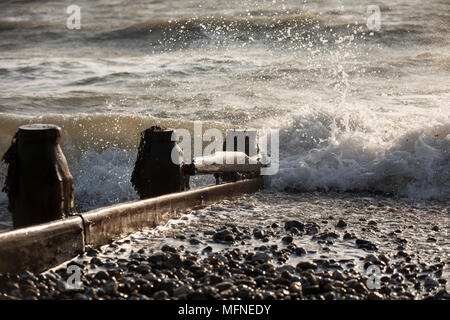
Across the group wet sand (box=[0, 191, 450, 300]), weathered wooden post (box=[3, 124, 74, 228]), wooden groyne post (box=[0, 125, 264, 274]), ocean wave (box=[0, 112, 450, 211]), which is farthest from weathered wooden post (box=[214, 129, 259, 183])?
weathered wooden post (box=[3, 124, 74, 228])

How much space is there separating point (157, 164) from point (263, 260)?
5.46 feet

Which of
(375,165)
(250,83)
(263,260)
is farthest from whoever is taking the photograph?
(250,83)

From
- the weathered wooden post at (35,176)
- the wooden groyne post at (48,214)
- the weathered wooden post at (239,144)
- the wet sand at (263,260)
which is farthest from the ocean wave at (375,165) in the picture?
the weathered wooden post at (35,176)

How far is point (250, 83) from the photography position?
53.6 feet

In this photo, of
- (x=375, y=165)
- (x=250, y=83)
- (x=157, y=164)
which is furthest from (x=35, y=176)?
(x=250, y=83)

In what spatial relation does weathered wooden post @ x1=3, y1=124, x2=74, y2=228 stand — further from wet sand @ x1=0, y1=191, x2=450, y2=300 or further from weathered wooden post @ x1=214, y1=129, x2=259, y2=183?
weathered wooden post @ x1=214, y1=129, x2=259, y2=183

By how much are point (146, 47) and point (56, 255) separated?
19.1 metres

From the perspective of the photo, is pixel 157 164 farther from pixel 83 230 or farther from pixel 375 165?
pixel 375 165

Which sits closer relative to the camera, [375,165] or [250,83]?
[375,165]

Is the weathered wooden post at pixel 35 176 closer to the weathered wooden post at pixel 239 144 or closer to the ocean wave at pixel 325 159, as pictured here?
the weathered wooden post at pixel 239 144

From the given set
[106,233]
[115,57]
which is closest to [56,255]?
[106,233]

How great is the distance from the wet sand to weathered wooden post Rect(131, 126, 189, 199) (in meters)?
0.38

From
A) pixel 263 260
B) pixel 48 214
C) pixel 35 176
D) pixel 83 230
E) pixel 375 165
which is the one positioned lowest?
pixel 375 165
